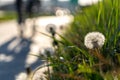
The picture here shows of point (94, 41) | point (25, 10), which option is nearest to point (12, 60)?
point (94, 41)

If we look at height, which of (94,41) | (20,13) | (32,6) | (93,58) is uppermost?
(94,41)

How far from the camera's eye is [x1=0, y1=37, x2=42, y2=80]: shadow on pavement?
1094 centimetres

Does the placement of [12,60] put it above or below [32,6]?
above

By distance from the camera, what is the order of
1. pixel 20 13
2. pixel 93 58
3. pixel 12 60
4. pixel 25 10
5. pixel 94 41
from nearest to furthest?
1. pixel 94 41
2. pixel 93 58
3. pixel 12 60
4. pixel 20 13
5. pixel 25 10

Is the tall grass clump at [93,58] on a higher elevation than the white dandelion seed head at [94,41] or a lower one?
lower

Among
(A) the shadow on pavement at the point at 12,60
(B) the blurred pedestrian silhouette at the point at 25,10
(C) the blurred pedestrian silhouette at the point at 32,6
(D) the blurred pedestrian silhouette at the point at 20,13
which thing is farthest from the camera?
(C) the blurred pedestrian silhouette at the point at 32,6

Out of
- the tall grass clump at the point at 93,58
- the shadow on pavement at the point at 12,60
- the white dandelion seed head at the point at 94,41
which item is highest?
the white dandelion seed head at the point at 94,41

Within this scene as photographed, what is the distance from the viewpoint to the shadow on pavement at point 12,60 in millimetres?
10944

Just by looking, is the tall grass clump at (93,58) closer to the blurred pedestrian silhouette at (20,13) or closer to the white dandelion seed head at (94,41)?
the white dandelion seed head at (94,41)

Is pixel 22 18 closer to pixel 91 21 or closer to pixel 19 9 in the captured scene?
pixel 19 9

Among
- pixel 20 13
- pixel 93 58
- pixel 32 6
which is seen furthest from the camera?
pixel 32 6

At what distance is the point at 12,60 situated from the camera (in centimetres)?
1420

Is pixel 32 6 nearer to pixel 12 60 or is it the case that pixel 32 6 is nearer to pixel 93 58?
pixel 12 60

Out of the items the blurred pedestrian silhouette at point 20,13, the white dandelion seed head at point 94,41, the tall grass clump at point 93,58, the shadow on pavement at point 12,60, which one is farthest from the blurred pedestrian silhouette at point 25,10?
the white dandelion seed head at point 94,41
